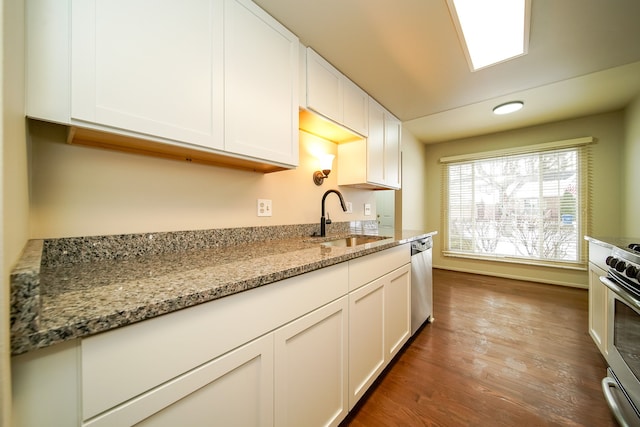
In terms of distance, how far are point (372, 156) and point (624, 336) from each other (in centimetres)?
189

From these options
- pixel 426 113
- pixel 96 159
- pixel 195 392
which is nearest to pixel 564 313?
pixel 426 113

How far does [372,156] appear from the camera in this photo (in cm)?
220

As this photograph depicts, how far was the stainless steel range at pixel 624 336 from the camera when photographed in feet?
3.44

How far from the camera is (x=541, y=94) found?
2.46 metres

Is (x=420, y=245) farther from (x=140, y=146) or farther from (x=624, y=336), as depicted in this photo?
(x=140, y=146)

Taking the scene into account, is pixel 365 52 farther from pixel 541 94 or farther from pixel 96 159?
pixel 541 94

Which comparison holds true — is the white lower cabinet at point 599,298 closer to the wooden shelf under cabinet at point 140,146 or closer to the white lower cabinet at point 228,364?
the white lower cabinet at point 228,364

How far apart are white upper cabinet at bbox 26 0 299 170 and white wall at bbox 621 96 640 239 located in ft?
12.8

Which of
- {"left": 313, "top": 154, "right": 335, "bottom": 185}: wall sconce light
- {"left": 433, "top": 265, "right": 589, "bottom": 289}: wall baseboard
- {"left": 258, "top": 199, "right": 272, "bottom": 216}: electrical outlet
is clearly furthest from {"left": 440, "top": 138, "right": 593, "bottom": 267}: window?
{"left": 258, "top": 199, "right": 272, "bottom": 216}: electrical outlet

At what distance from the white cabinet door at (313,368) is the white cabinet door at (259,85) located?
2.77ft

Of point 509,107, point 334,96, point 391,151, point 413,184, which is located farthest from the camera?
point 413,184

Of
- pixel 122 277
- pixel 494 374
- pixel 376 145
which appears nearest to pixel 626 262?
pixel 494 374

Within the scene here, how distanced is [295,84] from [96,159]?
1045 millimetres

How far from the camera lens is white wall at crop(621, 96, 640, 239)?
2574 mm
